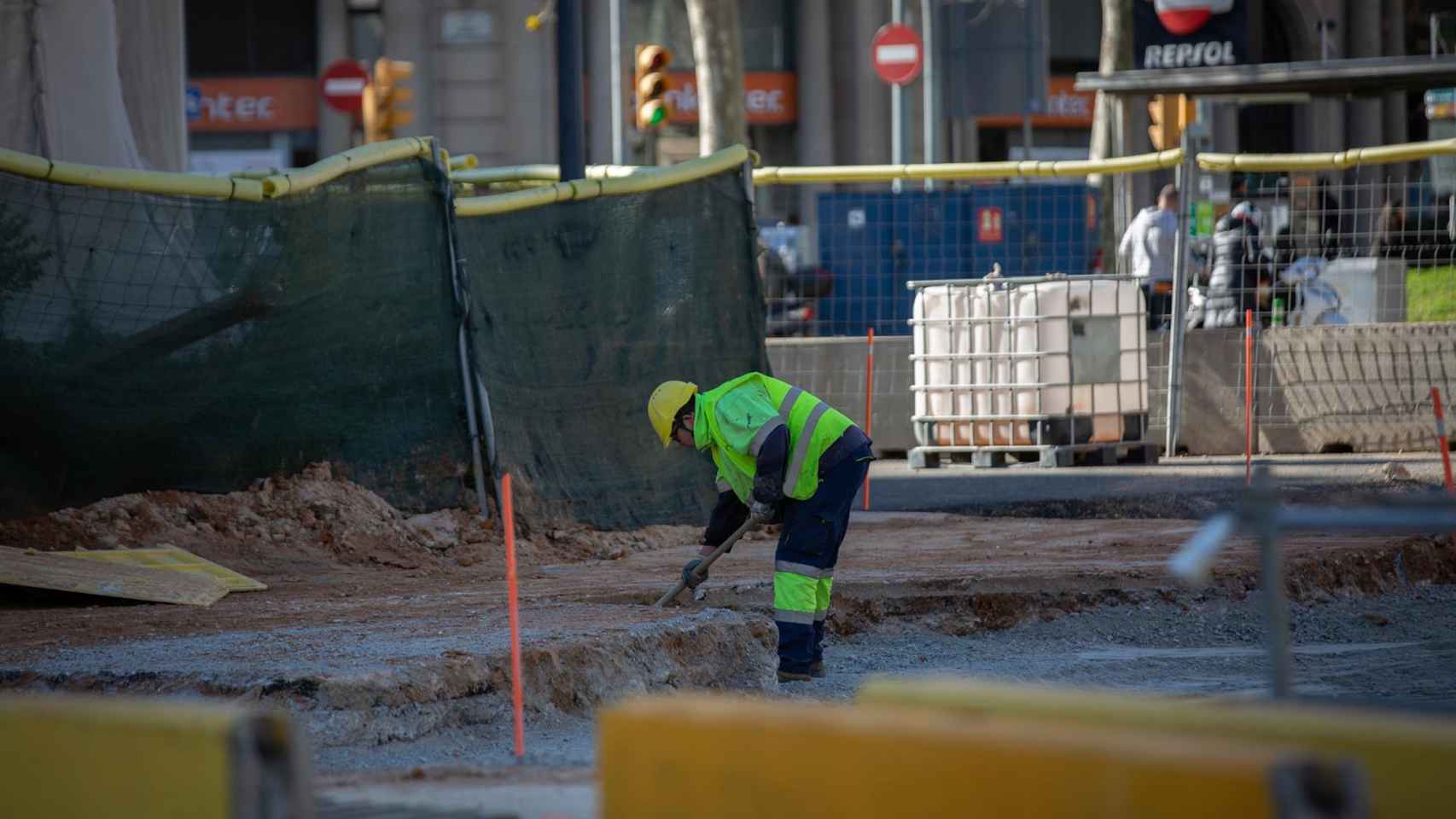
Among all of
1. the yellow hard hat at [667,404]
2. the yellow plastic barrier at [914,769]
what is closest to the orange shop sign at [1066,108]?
the yellow hard hat at [667,404]

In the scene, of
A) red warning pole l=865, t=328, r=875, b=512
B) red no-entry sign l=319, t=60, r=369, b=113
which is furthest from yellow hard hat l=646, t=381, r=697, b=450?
red no-entry sign l=319, t=60, r=369, b=113

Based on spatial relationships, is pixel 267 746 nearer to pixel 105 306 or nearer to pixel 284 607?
pixel 284 607

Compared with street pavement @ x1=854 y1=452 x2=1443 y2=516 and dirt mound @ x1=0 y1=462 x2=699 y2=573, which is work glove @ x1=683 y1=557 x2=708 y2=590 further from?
street pavement @ x1=854 y1=452 x2=1443 y2=516

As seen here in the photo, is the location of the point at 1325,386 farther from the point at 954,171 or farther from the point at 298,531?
the point at 298,531

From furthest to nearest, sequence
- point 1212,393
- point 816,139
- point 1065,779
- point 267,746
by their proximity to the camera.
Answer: point 816,139 < point 1212,393 < point 267,746 < point 1065,779

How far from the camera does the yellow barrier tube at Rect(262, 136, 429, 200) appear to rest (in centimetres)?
1010

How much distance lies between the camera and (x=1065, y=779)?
3127mm

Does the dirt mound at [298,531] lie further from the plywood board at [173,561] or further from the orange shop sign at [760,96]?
the orange shop sign at [760,96]

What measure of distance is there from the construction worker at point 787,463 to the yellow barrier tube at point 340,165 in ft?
9.74

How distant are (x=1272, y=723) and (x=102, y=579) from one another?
6.50 meters

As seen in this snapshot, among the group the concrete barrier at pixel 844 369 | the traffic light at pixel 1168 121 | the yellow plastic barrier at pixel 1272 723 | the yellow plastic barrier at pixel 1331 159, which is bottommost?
the yellow plastic barrier at pixel 1272 723

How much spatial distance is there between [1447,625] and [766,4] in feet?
94.6

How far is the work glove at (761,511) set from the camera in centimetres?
799

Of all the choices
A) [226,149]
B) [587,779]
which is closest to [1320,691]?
[587,779]
